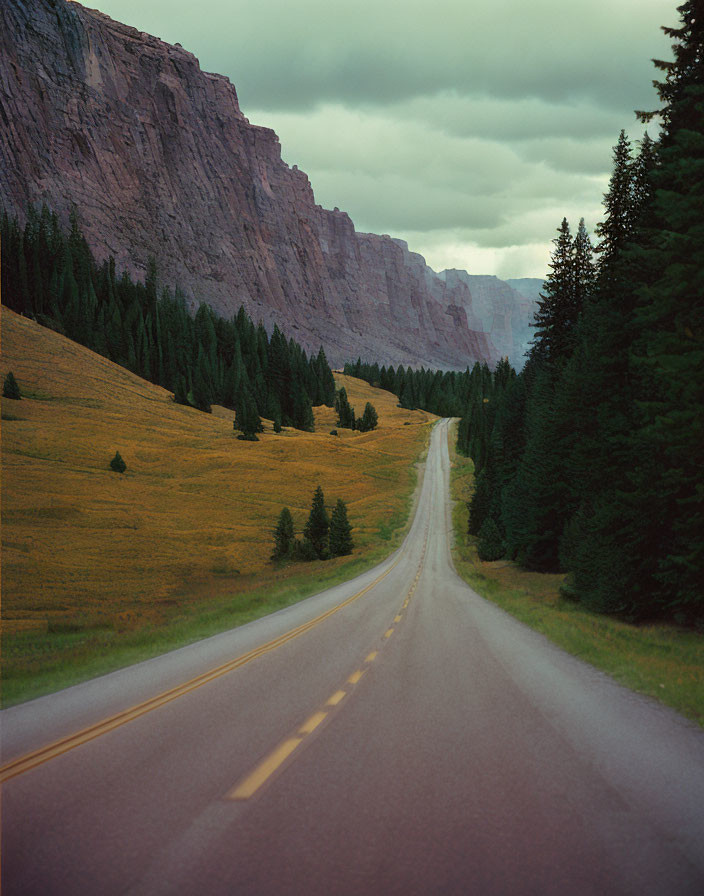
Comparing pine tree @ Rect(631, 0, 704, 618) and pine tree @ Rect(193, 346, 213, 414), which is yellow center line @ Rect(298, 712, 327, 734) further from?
pine tree @ Rect(193, 346, 213, 414)

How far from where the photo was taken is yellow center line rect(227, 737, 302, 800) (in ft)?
16.4

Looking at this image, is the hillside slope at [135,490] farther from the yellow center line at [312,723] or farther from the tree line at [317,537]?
the yellow center line at [312,723]

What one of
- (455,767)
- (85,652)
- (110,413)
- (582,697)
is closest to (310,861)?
(455,767)

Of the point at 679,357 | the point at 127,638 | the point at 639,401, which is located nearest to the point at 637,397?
the point at 639,401

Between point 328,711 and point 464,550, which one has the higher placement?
point 328,711

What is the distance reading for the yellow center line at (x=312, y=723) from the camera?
22.2 ft

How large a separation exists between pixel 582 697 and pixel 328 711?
11.4 feet

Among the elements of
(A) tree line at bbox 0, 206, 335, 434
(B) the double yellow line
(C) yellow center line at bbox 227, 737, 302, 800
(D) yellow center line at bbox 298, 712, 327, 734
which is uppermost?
(A) tree line at bbox 0, 206, 335, 434

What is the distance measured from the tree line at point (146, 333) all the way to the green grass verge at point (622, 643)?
323ft

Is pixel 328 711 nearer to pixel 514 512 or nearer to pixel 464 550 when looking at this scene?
pixel 514 512

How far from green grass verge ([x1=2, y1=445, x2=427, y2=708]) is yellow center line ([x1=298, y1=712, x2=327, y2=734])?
15.3ft

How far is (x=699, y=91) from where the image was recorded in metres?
13.0

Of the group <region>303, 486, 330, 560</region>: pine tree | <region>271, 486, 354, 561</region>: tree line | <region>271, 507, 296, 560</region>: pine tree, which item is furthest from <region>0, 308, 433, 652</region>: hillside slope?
<region>303, 486, 330, 560</region>: pine tree

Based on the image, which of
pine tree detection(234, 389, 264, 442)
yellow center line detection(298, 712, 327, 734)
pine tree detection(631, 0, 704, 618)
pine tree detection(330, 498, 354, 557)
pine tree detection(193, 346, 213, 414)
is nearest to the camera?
yellow center line detection(298, 712, 327, 734)
